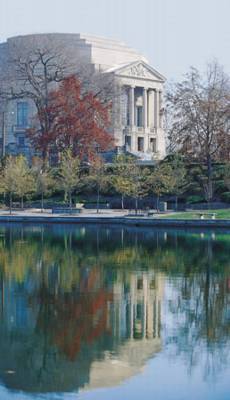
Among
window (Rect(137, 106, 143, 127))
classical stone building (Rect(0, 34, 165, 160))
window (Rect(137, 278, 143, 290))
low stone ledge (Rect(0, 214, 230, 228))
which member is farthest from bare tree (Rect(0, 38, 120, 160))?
window (Rect(137, 278, 143, 290))

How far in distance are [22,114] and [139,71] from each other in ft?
45.5

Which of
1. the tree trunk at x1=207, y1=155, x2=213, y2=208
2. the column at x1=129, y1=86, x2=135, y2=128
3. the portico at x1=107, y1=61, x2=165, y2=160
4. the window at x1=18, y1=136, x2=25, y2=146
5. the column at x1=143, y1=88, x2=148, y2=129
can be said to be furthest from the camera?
the column at x1=143, y1=88, x2=148, y2=129

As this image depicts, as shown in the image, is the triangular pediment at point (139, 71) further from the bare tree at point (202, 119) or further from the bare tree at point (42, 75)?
the bare tree at point (202, 119)

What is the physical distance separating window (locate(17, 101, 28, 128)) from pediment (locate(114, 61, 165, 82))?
10.8m

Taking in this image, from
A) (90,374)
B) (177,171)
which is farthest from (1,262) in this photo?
(177,171)

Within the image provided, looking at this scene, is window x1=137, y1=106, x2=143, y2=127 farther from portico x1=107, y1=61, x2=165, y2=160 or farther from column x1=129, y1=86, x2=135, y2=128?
column x1=129, y1=86, x2=135, y2=128

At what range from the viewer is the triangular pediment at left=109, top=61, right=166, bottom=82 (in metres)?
96.2

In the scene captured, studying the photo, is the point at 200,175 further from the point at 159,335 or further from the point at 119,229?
the point at 159,335

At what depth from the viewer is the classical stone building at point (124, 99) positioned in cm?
9298

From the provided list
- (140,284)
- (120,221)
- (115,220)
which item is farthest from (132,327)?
(115,220)

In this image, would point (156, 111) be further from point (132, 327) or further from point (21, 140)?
point (132, 327)

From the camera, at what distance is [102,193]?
6444 centimetres

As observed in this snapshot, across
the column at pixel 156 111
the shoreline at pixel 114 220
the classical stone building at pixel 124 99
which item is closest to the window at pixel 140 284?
the shoreline at pixel 114 220

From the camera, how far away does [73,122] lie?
67.5 meters
